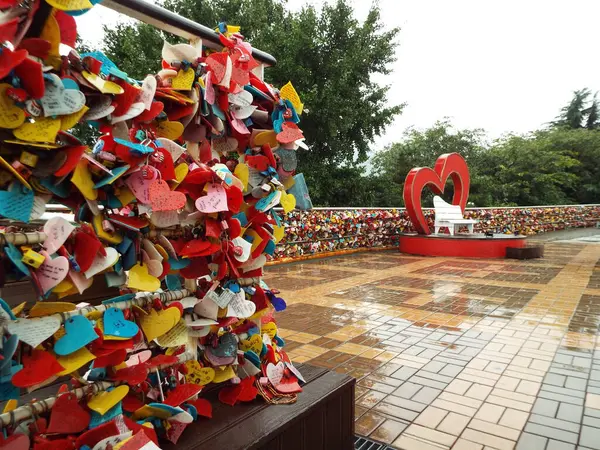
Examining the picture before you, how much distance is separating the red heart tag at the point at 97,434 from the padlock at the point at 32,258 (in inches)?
18.8

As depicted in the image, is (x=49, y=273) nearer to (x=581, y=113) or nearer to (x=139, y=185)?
(x=139, y=185)

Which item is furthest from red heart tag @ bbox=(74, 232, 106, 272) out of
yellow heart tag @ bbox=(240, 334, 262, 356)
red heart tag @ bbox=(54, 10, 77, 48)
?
yellow heart tag @ bbox=(240, 334, 262, 356)

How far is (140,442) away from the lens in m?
1.09

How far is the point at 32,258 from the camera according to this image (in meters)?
0.92

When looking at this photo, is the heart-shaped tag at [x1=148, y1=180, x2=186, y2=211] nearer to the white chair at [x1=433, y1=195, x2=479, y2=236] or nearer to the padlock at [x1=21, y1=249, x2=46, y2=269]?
the padlock at [x1=21, y1=249, x2=46, y2=269]

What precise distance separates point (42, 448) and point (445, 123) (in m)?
24.3

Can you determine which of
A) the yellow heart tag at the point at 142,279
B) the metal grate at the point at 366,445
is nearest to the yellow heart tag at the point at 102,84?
the yellow heart tag at the point at 142,279

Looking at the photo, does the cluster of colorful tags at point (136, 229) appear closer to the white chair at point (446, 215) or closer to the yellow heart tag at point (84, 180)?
the yellow heart tag at point (84, 180)

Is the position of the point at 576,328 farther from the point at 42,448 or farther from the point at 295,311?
the point at 42,448

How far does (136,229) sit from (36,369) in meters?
0.42

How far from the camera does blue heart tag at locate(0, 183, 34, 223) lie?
0.88m

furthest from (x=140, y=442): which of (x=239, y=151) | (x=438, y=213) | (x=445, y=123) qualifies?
(x=445, y=123)

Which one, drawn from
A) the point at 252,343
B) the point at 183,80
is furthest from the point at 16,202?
the point at 252,343

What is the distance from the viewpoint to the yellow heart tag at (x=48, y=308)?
3.26 feet
